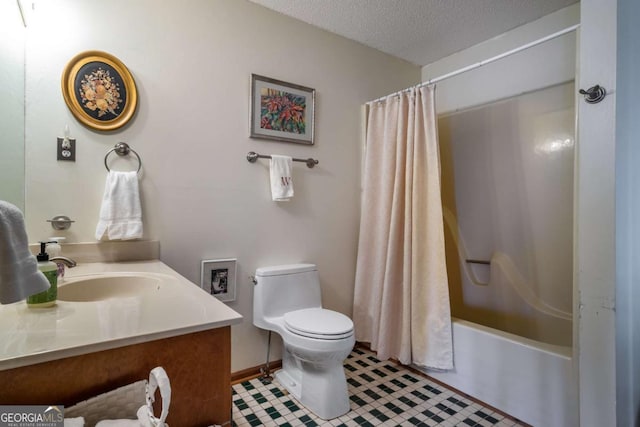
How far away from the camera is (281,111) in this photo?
2.06 m

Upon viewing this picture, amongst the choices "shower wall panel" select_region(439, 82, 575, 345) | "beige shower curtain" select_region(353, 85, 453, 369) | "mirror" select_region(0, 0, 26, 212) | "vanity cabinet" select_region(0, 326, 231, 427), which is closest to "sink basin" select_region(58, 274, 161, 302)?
"mirror" select_region(0, 0, 26, 212)

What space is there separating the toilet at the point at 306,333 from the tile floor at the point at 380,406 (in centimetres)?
8

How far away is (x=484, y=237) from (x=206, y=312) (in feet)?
7.06

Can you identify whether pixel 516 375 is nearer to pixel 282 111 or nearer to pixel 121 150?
pixel 282 111

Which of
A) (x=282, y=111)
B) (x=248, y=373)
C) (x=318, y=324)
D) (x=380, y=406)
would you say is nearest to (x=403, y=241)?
(x=318, y=324)

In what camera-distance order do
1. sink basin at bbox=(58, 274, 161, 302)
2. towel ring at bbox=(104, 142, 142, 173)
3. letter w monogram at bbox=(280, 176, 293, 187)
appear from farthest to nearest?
letter w monogram at bbox=(280, 176, 293, 187)
towel ring at bbox=(104, 142, 142, 173)
sink basin at bbox=(58, 274, 161, 302)

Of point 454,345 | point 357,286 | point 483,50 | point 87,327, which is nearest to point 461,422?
point 454,345

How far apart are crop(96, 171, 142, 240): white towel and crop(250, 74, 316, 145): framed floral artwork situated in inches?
29.1

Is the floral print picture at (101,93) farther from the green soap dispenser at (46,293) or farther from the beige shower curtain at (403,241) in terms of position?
the beige shower curtain at (403,241)

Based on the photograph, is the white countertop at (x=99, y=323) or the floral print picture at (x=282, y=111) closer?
the white countertop at (x=99, y=323)

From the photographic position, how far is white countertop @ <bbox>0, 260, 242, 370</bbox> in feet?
1.99

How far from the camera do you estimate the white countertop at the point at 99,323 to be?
0.61 metres

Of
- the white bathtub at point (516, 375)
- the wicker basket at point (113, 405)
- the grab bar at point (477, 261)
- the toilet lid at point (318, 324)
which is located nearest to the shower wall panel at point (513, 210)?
the grab bar at point (477, 261)

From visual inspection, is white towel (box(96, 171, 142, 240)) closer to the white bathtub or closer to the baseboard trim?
the baseboard trim
